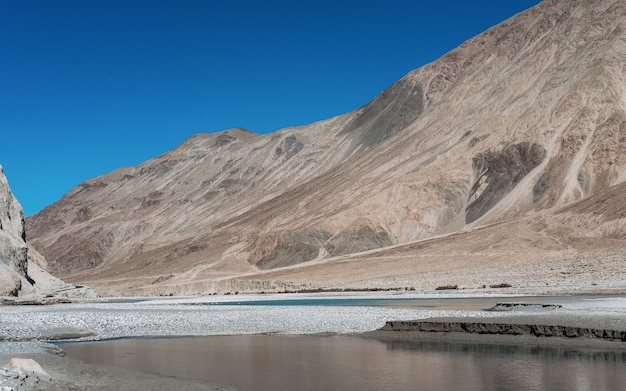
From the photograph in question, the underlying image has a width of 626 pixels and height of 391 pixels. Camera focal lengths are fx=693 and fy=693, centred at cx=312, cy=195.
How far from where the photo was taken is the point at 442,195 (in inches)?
3824

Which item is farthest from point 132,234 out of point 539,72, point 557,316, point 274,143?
point 557,316

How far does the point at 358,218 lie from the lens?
96.9m

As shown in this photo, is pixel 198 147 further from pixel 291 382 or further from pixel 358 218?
pixel 291 382

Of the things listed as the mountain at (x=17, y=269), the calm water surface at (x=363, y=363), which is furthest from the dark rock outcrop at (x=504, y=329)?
the mountain at (x=17, y=269)

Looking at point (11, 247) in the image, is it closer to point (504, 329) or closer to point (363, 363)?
point (504, 329)

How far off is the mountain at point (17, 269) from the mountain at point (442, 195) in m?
25.8

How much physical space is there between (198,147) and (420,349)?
172 meters

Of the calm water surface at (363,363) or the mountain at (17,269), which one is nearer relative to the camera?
the calm water surface at (363,363)

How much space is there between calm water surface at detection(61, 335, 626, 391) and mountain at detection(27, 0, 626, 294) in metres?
32.2

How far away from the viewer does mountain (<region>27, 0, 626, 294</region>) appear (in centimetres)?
7300

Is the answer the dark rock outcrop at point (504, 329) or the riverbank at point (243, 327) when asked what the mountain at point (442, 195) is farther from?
the dark rock outcrop at point (504, 329)

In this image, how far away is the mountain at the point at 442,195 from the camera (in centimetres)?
7300

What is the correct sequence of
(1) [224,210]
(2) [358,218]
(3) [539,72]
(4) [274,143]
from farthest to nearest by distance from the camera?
1. (4) [274,143]
2. (1) [224,210]
3. (3) [539,72]
4. (2) [358,218]

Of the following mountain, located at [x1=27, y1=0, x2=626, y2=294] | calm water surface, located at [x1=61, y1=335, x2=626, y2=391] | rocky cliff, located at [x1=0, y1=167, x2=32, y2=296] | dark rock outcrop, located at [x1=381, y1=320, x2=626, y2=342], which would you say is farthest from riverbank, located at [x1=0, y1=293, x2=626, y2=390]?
mountain, located at [x1=27, y1=0, x2=626, y2=294]
